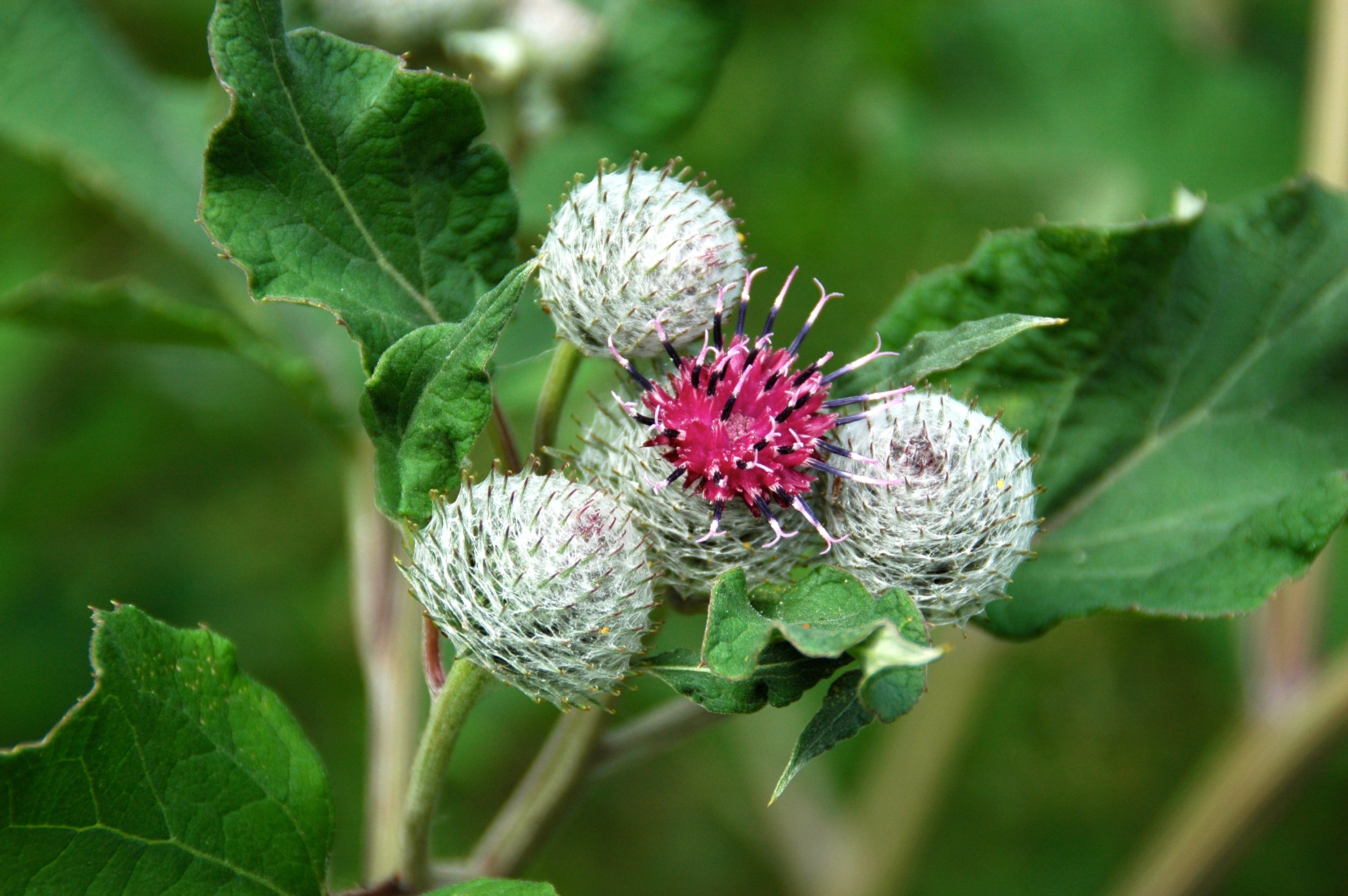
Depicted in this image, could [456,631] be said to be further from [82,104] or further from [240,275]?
[82,104]

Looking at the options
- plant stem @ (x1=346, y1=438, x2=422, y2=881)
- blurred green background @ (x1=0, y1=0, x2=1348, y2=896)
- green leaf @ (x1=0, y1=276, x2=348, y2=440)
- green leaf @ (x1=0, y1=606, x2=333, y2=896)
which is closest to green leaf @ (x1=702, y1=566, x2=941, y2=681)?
green leaf @ (x1=0, y1=606, x2=333, y2=896)

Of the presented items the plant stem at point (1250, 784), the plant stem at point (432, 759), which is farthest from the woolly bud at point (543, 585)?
the plant stem at point (1250, 784)

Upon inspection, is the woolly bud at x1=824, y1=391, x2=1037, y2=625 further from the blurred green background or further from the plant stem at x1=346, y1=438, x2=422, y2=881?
the blurred green background

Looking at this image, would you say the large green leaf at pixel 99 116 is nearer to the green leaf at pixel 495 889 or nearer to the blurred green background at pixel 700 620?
the blurred green background at pixel 700 620

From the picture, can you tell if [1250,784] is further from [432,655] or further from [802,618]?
[432,655]

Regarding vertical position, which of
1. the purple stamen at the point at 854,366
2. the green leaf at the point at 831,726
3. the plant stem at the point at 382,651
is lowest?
the plant stem at the point at 382,651

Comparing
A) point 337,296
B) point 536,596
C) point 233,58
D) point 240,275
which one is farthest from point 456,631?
point 240,275
